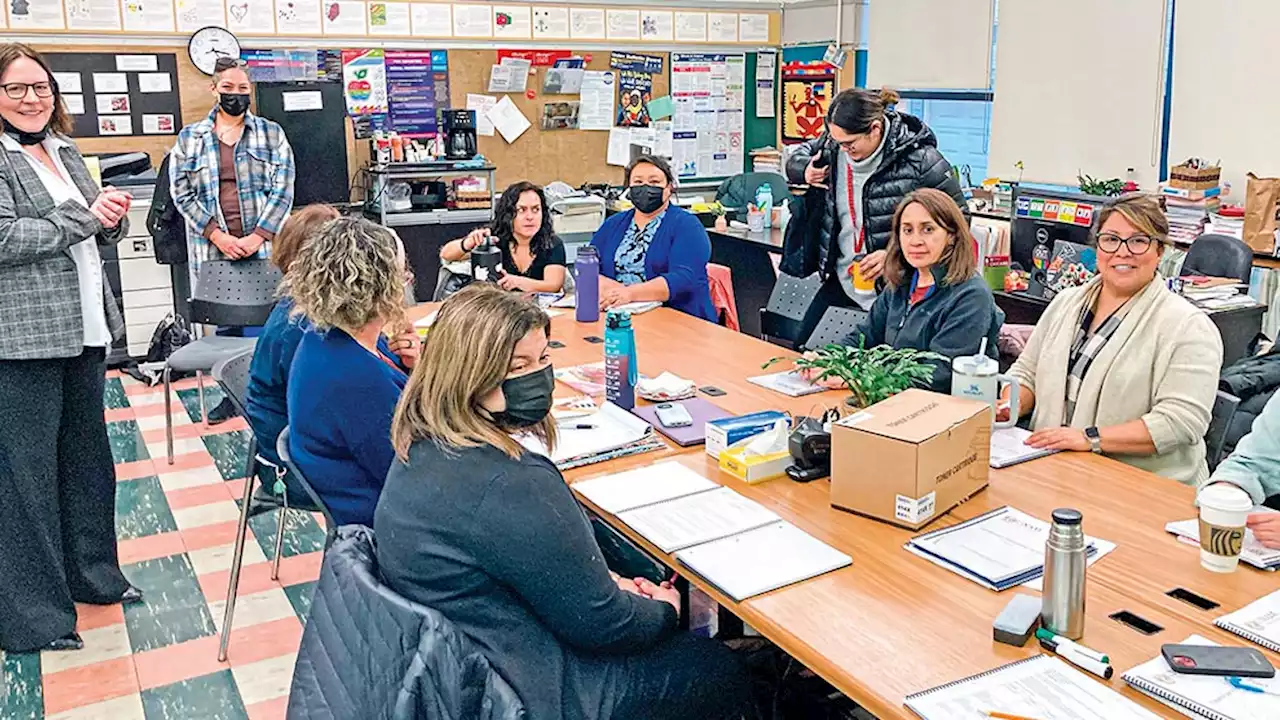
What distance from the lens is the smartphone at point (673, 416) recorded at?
2750 mm

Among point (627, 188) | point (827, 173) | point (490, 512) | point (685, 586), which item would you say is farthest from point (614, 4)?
point (490, 512)

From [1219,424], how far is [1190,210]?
2547 millimetres

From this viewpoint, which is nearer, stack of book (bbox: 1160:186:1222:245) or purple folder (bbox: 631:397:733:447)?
purple folder (bbox: 631:397:733:447)

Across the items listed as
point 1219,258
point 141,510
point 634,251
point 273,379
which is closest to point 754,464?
point 273,379

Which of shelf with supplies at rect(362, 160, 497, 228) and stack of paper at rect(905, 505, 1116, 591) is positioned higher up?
shelf with supplies at rect(362, 160, 497, 228)

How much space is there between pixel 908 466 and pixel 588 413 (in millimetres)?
1018

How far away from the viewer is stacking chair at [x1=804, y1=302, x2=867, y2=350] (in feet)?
12.4

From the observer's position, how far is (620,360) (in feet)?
9.48

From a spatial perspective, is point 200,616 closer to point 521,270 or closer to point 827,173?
point 521,270

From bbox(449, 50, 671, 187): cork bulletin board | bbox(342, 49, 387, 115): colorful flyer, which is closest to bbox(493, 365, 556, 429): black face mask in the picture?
bbox(342, 49, 387, 115): colorful flyer

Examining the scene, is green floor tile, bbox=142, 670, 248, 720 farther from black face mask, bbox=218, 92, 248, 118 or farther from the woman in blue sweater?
black face mask, bbox=218, 92, 248, 118

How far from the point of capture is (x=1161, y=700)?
4.98 feet

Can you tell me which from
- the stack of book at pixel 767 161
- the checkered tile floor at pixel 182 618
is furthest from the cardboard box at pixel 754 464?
the stack of book at pixel 767 161

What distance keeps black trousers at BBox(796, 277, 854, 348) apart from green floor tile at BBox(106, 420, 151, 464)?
9.18ft
